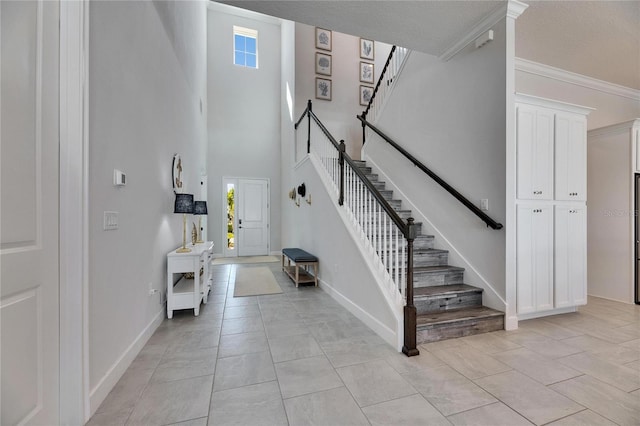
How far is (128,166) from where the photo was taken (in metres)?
2.15

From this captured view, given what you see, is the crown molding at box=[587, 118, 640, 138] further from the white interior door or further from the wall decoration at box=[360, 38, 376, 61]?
the white interior door

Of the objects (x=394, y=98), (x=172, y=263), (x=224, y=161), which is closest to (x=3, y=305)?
(x=172, y=263)

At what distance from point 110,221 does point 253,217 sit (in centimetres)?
599

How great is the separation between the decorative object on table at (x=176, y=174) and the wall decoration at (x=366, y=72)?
5112 millimetres

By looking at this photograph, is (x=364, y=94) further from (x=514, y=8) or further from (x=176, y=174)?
(x=176, y=174)

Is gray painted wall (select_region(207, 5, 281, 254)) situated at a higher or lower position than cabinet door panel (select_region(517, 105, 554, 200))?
higher

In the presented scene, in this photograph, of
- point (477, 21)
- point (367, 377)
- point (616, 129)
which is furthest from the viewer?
point (616, 129)

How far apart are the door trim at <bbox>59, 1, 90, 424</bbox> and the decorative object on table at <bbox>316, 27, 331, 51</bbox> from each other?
593cm

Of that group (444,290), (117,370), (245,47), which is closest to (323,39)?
(245,47)

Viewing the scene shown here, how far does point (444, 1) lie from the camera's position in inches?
100

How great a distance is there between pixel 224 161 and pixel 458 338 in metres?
6.97

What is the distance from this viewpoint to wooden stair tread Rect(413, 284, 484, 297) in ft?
9.17

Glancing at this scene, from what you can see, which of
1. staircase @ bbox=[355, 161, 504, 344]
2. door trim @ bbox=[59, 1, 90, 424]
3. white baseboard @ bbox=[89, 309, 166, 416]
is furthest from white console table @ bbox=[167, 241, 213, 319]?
staircase @ bbox=[355, 161, 504, 344]

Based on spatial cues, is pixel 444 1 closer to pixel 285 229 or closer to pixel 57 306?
pixel 57 306
